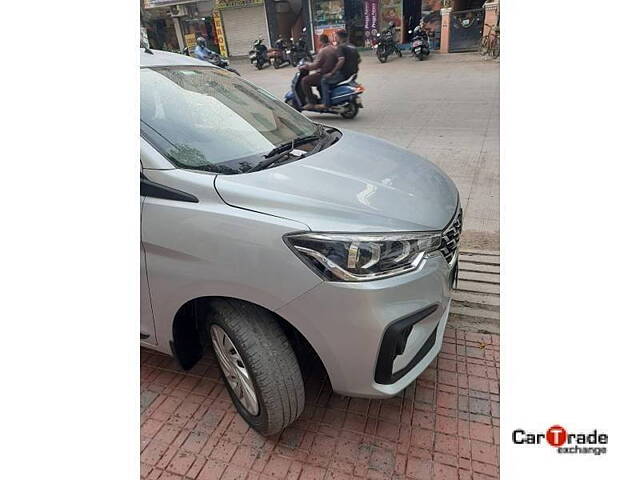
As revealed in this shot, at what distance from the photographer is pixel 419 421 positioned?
202cm

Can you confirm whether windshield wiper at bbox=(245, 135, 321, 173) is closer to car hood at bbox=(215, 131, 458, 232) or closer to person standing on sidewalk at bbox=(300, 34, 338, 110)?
car hood at bbox=(215, 131, 458, 232)

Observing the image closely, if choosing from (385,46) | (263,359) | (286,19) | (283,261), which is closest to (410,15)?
(385,46)

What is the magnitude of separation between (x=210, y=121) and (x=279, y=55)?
52.8ft

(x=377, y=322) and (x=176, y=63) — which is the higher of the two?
(x=176, y=63)

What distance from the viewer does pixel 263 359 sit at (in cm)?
173

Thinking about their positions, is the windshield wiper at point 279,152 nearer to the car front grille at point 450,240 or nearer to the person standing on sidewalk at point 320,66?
the car front grille at point 450,240

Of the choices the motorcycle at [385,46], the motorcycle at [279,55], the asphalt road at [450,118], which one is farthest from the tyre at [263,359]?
the motorcycle at [279,55]

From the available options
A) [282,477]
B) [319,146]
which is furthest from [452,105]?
[282,477]

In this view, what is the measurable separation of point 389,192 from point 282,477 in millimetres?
1395

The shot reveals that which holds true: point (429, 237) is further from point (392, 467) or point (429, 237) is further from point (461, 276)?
point (461, 276)

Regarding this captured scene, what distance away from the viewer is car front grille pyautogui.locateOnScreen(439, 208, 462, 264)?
1.85 metres

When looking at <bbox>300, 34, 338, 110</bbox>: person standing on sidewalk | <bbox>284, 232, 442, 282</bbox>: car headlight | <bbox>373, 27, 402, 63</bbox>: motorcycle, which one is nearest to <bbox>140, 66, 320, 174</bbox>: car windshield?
<bbox>284, 232, 442, 282</bbox>: car headlight

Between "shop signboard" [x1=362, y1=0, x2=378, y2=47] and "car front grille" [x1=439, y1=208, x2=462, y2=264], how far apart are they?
1749 cm

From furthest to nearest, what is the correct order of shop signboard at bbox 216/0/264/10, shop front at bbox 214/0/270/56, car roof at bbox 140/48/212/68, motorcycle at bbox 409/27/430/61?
1. shop front at bbox 214/0/270/56
2. shop signboard at bbox 216/0/264/10
3. motorcycle at bbox 409/27/430/61
4. car roof at bbox 140/48/212/68
